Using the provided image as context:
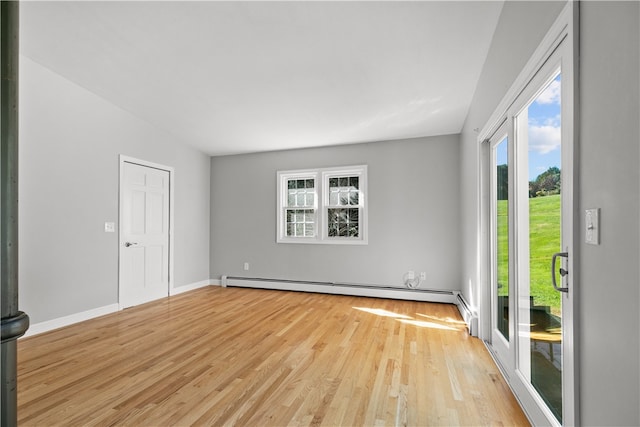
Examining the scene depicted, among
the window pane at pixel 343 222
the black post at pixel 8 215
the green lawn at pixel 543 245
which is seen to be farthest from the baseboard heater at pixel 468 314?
the black post at pixel 8 215

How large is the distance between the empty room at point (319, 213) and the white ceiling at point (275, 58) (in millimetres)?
26

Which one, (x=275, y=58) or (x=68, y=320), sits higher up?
(x=275, y=58)

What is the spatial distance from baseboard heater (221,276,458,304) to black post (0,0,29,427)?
4.59 metres

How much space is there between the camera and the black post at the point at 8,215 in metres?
0.63

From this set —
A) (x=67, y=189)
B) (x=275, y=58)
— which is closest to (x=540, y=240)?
(x=275, y=58)

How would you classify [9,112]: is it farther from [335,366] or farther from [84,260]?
[84,260]

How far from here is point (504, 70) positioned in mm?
2205

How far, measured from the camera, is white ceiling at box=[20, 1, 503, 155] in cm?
240

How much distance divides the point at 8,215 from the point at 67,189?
3726 mm

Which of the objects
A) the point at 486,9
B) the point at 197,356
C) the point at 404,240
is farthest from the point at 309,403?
the point at 404,240

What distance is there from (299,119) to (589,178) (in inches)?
143

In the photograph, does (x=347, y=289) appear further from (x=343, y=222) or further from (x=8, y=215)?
(x=8, y=215)

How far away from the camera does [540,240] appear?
171 centimetres

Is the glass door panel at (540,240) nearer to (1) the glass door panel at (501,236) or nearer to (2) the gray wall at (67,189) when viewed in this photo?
(1) the glass door panel at (501,236)
